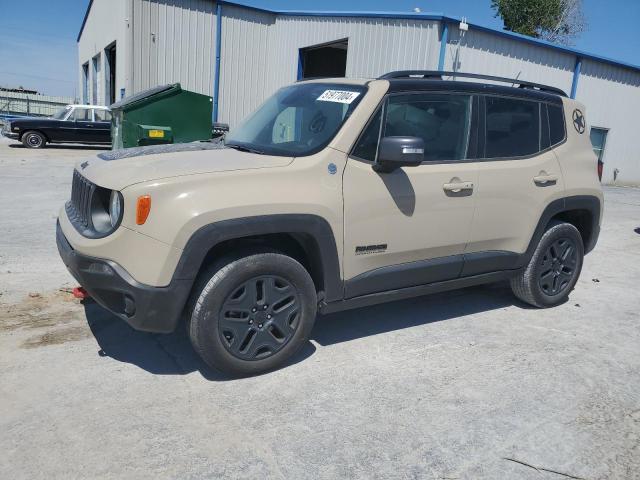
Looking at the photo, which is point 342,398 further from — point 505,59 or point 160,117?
point 505,59

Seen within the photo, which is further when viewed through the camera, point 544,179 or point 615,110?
point 615,110

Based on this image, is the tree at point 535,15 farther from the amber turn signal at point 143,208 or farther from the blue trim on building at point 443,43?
the amber turn signal at point 143,208

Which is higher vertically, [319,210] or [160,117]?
[160,117]

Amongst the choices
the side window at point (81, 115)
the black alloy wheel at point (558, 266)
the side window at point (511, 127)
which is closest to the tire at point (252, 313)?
the side window at point (511, 127)

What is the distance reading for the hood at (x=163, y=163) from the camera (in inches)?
121

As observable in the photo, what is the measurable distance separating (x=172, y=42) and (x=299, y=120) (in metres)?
15.2

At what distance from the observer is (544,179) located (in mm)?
4449

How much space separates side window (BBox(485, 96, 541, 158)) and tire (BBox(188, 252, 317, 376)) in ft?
6.15

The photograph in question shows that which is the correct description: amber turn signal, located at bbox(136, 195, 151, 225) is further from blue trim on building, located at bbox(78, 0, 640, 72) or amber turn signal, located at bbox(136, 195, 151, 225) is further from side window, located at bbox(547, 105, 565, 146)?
blue trim on building, located at bbox(78, 0, 640, 72)

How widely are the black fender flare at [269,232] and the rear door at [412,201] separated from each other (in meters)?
0.11

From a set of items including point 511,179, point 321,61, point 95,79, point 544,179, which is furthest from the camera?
point 95,79

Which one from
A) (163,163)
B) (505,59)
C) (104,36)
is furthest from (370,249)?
(104,36)

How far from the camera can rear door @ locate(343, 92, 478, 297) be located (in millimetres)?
3500

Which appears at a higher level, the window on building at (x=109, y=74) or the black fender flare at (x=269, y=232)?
the window on building at (x=109, y=74)
